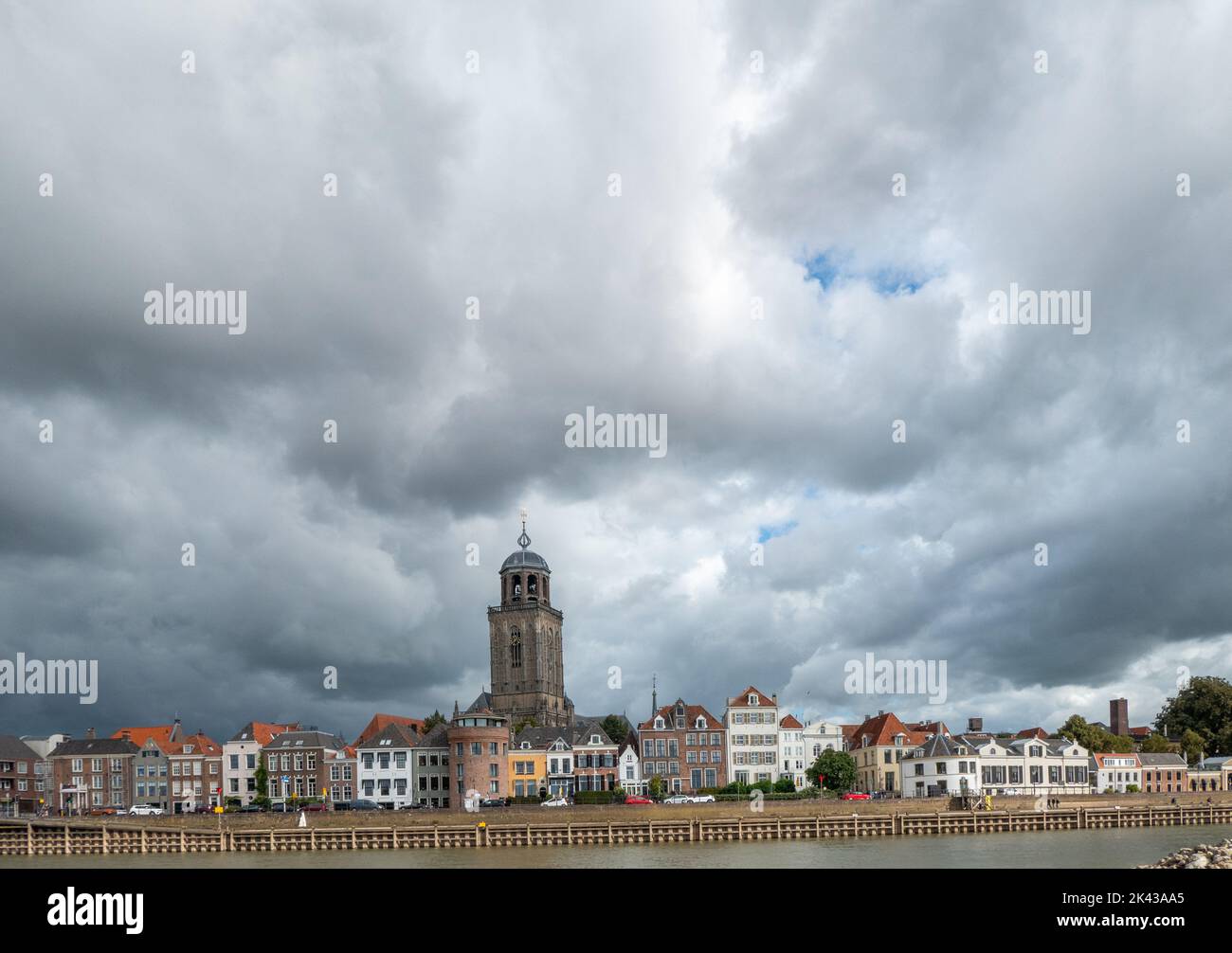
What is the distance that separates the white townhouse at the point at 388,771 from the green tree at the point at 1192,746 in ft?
284

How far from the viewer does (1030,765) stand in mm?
106812

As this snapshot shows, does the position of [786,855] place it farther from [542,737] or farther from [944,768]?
[542,737]

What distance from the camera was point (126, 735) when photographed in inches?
4943

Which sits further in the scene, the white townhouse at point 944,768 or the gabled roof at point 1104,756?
the gabled roof at point 1104,756

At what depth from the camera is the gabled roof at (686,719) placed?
105 m

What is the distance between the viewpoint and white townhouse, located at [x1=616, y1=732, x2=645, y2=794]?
104 meters

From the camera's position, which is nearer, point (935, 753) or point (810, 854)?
point (810, 854)

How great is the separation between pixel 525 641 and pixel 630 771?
191 ft

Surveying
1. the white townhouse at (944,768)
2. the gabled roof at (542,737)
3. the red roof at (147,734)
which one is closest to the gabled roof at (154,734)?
the red roof at (147,734)

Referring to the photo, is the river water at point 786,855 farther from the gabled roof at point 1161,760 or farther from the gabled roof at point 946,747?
the gabled roof at point 1161,760
